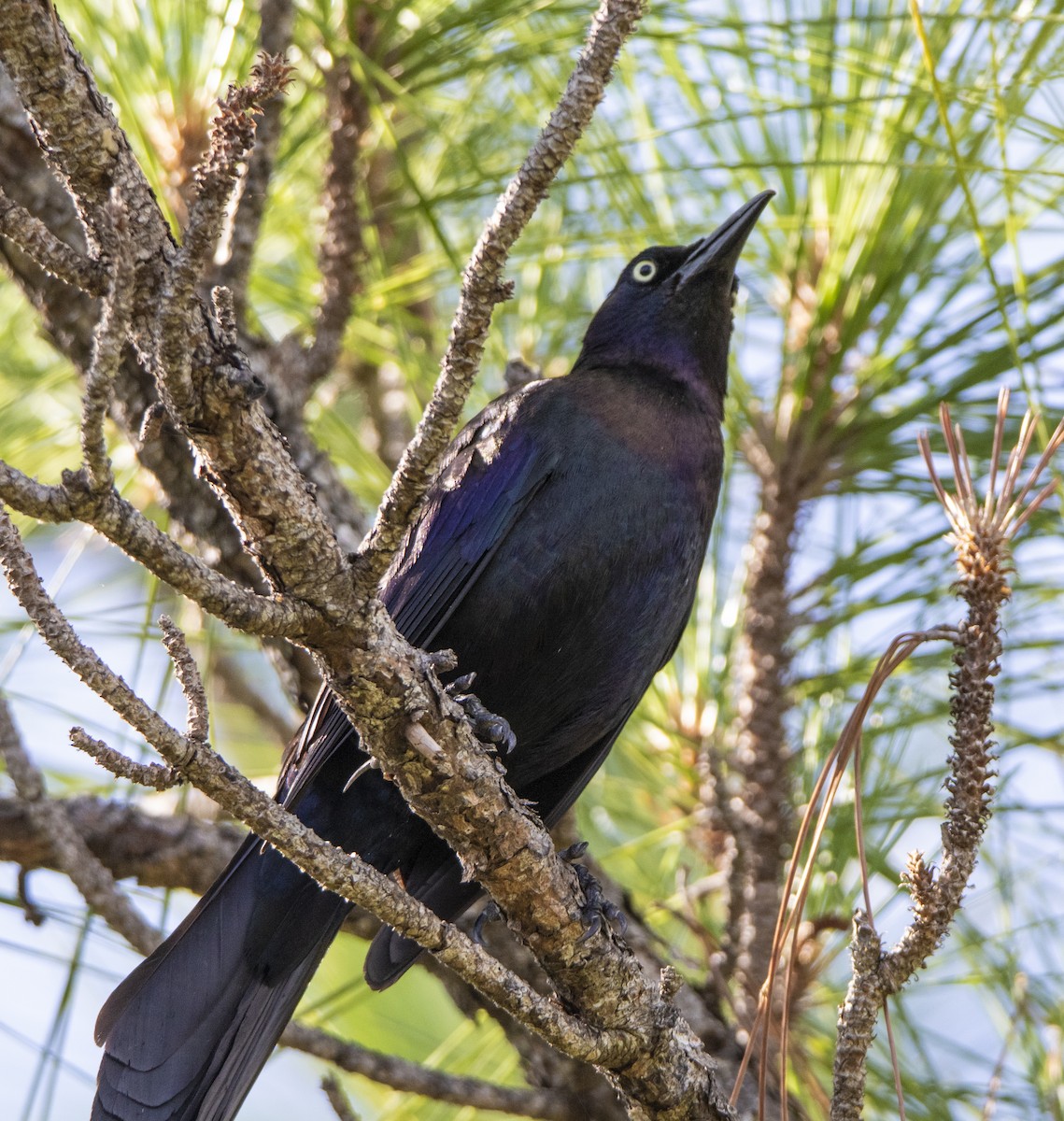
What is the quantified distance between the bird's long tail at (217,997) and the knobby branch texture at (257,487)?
74 cm

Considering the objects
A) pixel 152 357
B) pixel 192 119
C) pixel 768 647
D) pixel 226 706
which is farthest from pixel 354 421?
pixel 152 357

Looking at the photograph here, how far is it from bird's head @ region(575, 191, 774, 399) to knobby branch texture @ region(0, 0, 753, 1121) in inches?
54.9

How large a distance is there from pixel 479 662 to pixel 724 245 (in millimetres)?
1140

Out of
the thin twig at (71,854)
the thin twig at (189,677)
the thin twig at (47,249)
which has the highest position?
the thin twig at (47,249)

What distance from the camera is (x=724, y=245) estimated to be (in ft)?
10.0

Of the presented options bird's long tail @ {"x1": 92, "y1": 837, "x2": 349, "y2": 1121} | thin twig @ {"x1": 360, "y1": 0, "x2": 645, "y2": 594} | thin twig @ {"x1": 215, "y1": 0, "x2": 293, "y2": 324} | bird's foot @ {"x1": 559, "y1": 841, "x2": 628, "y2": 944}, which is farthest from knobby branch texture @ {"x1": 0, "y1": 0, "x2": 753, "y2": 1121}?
Result: thin twig @ {"x1": 215, "y1": 0, "x2": 293, "y2": 324}

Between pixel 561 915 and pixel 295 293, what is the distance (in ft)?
6.60

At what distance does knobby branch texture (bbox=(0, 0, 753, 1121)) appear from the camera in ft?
4.28

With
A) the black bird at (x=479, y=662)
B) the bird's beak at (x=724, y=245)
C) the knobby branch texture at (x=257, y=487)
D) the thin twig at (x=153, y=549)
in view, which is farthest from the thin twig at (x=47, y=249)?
the bird's beak at (x=724, y=245)

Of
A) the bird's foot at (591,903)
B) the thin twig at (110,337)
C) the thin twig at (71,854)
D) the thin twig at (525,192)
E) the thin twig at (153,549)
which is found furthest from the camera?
the thin twig at (71,854)

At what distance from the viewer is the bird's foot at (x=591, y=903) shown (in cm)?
223

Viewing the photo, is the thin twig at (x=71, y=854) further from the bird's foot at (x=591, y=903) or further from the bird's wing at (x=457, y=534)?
the bird's foot at (x=591, y=903)

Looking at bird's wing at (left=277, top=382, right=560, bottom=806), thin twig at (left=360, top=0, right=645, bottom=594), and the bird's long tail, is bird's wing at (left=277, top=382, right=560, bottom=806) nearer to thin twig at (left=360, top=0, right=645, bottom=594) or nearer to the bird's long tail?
the bird's long tail

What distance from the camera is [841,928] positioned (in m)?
2.75
